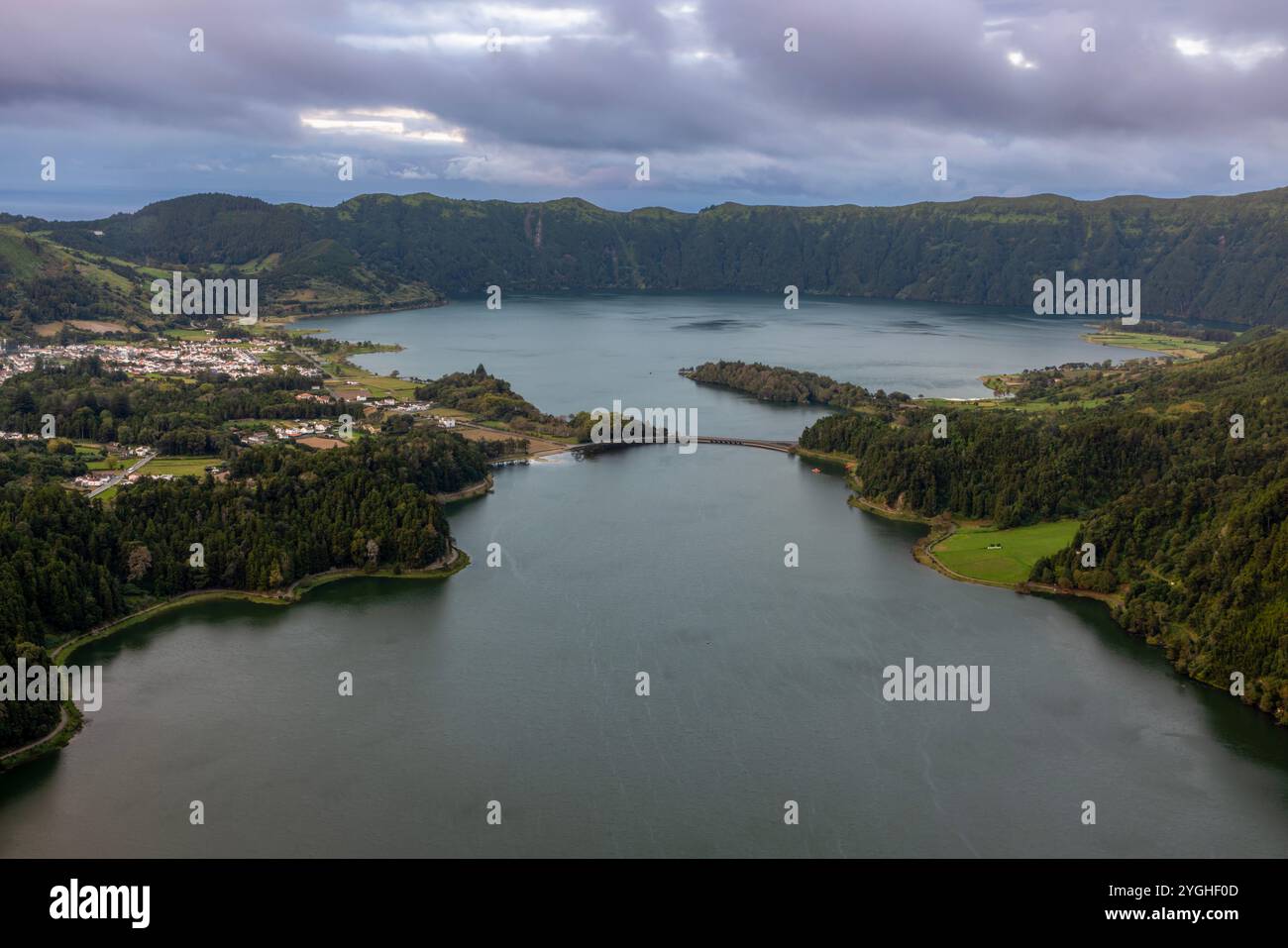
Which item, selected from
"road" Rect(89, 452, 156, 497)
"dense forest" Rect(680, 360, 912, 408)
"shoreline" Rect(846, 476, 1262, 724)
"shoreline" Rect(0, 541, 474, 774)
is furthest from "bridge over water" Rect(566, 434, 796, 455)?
"road" Rect(89, 452, 156, 497)

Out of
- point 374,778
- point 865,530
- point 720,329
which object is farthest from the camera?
point 720,329

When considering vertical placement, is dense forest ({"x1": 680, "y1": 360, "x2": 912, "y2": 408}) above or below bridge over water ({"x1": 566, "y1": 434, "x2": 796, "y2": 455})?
above

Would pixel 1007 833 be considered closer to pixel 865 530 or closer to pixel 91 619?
pixel 865 530

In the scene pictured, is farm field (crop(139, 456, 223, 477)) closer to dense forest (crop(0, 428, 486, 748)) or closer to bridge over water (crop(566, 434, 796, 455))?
dense forest (crop(0, 428, 486, 748))

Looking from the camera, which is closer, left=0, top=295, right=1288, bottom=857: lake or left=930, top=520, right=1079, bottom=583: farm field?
left=0, top=295, right=1288, bottom=857: lake

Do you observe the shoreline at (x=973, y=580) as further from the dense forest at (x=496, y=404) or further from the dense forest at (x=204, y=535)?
the dense forest at (x=496, y=404)

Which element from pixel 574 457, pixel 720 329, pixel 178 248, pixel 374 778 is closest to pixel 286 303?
pixel 178 248

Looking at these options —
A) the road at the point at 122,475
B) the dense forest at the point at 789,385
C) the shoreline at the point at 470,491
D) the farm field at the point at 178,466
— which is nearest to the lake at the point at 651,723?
the shoreline at the point at 470,491

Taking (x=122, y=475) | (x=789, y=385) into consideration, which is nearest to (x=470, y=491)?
(x=122, y=475)
